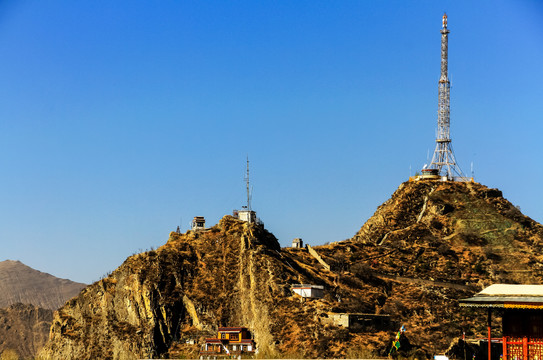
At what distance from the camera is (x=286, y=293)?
119312 mm

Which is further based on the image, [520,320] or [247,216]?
[247,216]

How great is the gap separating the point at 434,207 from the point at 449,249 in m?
13.5

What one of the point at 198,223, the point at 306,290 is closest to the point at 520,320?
the point at 306,290

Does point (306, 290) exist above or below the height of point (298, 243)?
below

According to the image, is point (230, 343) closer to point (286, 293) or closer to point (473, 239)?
point (286, 293)

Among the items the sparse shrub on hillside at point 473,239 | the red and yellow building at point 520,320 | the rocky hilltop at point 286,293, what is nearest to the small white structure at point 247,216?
the rocky hilltop at point 286,293

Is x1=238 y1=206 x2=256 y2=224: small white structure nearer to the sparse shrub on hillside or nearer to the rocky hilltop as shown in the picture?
the rocky hilltop

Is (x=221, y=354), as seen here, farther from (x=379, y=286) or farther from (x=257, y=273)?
(x=379, y=286)

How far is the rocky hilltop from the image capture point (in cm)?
11431

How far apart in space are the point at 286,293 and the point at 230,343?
10834 mm

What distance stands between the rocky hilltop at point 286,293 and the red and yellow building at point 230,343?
5.08 ft

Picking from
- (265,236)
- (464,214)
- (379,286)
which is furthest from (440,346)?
(464,214)

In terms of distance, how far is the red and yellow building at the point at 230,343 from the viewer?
365 ft

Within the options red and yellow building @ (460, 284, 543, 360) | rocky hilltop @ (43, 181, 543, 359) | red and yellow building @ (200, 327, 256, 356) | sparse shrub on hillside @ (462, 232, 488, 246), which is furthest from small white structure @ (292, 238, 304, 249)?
red and yellow building @ (460, 284, 543, 360)
